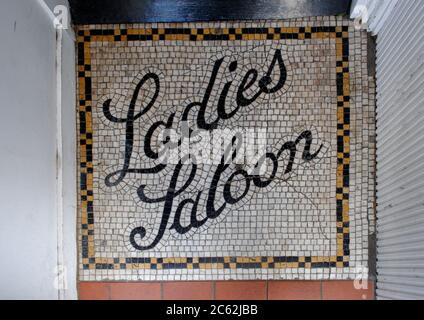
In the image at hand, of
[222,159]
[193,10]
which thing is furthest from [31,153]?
[193,10]

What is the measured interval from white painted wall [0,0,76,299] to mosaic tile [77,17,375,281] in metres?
0.19

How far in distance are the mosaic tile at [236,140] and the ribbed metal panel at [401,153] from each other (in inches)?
3.6

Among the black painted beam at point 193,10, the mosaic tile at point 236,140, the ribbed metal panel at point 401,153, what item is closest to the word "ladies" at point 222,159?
the mosaic tile at point 236,140

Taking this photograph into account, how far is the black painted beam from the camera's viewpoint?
6.17 ft

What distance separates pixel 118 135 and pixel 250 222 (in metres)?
0.65

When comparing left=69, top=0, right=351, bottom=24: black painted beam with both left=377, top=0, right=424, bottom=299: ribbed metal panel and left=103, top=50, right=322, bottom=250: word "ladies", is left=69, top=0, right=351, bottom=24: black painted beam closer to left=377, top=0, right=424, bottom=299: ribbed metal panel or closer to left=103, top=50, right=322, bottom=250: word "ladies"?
left=103, top=50, right=322, bottom=250: word "ladies"

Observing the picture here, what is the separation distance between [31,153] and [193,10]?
851 mm

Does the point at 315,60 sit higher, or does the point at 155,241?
the point at 315,60

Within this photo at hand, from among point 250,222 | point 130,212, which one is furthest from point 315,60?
point 130,212

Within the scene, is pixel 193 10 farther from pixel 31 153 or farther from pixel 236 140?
pixel 31 153

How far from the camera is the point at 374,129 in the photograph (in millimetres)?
1930

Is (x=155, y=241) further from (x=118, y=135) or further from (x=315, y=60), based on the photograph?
(x=315, y=60)

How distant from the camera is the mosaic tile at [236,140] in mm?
1934

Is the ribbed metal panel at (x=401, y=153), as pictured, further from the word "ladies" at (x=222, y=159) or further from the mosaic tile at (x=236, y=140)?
the word "ladies" at (x=222, y=159)
